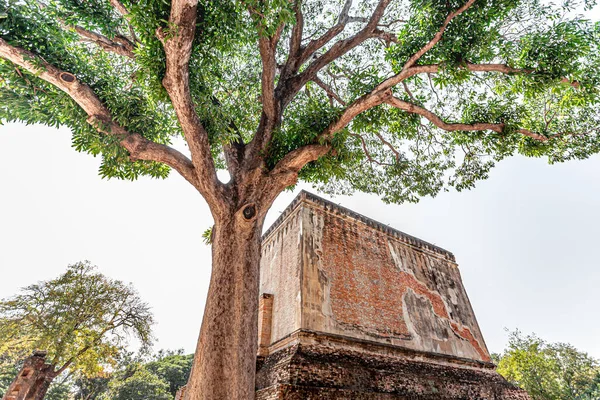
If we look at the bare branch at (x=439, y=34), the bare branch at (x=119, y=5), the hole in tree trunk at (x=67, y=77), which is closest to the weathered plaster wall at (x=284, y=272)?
the bare branch at (x=439, y=34)

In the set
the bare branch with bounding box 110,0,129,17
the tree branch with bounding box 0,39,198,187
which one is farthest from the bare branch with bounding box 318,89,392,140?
the bare branch with bounding box 110,0,129,17

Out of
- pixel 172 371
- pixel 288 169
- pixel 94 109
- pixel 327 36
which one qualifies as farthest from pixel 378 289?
pixel 172 371

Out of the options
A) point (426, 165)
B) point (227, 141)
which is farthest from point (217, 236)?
point (426, 165)

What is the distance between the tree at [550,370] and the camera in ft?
65.2

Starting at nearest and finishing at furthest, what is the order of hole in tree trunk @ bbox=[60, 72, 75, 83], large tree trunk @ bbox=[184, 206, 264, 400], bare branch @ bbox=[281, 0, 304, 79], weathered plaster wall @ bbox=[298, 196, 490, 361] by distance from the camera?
1. large tree trunk @ bbox=[184, 206, 264, 400]
2. hole in tree trunk @ bbox=[60, 72, 75, 83]
3. bare branch @ bbox=[281, 0, 304, 79]
4. weathered plaster wall @ bbox=[298, 196, 490, 361]

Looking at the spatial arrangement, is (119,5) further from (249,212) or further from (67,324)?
(67,324)

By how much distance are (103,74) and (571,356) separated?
117 feet

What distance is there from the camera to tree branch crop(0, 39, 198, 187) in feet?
11.7

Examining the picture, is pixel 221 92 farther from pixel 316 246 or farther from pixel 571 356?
pixel 571 356

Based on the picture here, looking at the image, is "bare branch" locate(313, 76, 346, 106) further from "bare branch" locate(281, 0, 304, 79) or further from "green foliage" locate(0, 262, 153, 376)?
"green foliage" locate(0, 262, 153, 376)

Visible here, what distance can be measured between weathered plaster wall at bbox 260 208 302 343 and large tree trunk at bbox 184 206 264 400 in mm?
3529

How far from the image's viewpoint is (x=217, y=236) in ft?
13.0

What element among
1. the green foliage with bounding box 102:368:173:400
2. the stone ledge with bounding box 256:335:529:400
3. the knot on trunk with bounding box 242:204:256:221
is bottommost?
the stone ledge with bounding box 256:335:529:400

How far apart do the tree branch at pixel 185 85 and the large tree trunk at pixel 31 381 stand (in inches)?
533
